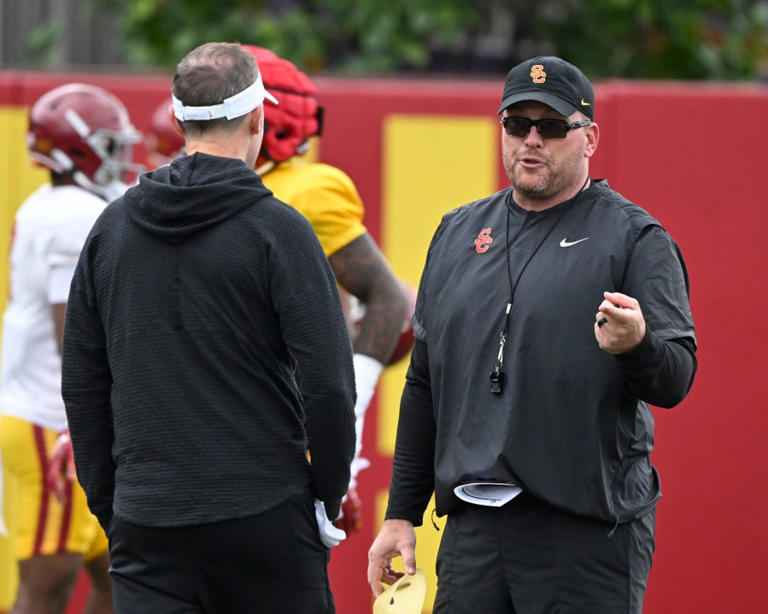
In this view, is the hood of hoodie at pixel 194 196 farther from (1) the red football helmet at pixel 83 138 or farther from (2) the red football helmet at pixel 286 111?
(1) the red football helmet at pixel 83 138

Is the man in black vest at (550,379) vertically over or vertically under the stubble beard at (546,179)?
under

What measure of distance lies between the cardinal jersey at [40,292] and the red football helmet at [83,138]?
0.10 metres

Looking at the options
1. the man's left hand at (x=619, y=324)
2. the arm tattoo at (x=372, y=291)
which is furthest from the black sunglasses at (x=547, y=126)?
the arm tattoo at (x=372, y=291)

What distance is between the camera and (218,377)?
2867 millimetres

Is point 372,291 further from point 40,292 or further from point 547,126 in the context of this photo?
point 40,292

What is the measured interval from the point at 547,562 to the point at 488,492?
20cm

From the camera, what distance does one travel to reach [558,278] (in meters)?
2.99

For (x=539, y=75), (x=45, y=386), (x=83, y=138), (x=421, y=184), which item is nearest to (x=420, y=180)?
(x=421, y=184)

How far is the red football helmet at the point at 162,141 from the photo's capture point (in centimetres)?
538

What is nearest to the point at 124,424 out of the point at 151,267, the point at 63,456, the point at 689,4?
the point at 151,267

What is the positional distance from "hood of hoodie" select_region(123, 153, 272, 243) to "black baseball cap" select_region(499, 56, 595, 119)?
2.10 feet

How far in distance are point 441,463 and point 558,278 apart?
0.52 meters

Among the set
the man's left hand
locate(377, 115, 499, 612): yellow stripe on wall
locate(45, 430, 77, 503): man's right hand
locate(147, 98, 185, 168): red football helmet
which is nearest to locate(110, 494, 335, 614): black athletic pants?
the man's left hand

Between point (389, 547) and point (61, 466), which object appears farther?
point (61, 466)
